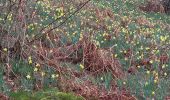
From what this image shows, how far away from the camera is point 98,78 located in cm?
753

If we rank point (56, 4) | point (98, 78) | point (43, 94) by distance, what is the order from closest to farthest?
point (43, 94), point (98, 78), point (56, 4)

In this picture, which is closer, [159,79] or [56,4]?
[159,79]

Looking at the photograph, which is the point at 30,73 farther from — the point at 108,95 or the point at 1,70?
the point at 108,95

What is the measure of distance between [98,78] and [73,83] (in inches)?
30.7

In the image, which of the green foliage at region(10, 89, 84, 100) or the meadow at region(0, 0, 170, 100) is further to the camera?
the meadow at region(0, 0, 170, 100)

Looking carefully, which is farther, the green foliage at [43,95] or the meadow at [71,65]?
the meadow at [71,65]

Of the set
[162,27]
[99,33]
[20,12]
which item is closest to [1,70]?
[20,12]

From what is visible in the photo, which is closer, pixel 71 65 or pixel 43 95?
pixel 43 95

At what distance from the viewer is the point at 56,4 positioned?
1445 centimetres

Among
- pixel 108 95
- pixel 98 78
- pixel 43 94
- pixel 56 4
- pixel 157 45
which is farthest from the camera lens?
pixel 56 4

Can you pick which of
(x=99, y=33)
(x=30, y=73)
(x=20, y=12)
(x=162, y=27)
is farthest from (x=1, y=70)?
(x=162, y=27)

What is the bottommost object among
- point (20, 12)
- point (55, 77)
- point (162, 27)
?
point (162, 27)

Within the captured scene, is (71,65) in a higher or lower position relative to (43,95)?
lower

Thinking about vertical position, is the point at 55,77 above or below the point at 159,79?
above
